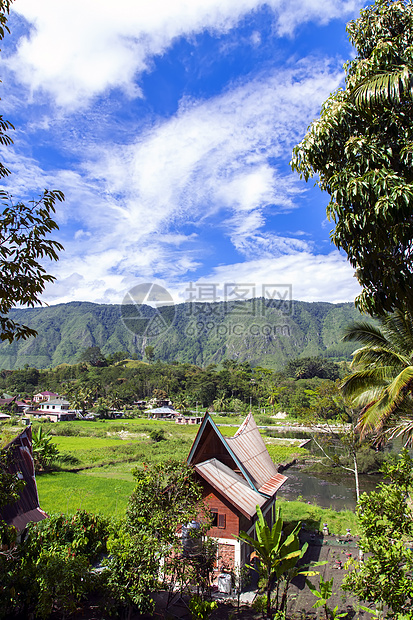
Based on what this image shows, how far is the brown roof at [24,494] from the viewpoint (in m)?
9.03

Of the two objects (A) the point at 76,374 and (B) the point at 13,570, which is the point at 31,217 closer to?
(B) the point at 13,570

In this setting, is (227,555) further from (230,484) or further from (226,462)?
(226,462)

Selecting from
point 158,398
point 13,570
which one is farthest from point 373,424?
point 158,398

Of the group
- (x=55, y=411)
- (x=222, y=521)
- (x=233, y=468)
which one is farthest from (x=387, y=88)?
(x=55, y=411)

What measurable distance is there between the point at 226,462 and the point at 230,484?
2.97 ft

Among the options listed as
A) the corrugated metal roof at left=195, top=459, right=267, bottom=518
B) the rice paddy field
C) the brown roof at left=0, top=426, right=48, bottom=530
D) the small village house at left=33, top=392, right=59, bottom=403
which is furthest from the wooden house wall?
the small village house at left=33, top=392, right=59, bottom=403

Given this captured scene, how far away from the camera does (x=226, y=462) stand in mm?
11141

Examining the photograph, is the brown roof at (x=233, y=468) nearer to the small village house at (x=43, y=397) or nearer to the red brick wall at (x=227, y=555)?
the red brick wall at (x=227, y=555)

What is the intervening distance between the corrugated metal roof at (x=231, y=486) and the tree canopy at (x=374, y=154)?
6139 millimetres

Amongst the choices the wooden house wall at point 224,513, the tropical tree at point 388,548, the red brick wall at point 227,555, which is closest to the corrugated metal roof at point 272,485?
the wooden house wall at point 224,513

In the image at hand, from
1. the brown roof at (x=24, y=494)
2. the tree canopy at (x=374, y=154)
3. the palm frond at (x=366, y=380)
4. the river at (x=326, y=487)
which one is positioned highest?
the tree canopy at (x=374, y=154)

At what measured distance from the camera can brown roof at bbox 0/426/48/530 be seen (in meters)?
9.03

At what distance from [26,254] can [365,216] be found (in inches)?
190

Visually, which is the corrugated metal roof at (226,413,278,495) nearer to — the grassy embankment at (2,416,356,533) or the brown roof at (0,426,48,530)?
the grassy embankment at (2,416,356,533)
